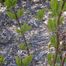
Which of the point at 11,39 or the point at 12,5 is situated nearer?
the point at 12,5

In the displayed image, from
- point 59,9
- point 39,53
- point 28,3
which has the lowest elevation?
point 39,53

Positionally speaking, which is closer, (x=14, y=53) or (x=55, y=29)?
(x=55, y=29)

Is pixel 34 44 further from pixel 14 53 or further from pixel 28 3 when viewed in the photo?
pixel 28 3

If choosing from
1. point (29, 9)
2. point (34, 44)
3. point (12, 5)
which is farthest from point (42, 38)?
point (12, 5)

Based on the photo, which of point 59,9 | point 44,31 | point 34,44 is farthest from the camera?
point 44,31

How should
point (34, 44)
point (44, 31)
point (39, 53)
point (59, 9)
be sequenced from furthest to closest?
point (44, 31) < point (34, 44) < point (39, 53) < point (59, 9)

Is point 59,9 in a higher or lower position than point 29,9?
higher

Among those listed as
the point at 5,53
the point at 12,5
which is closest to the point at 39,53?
the point at 5,53

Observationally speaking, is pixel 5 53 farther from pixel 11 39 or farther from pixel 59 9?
pixel 59 9

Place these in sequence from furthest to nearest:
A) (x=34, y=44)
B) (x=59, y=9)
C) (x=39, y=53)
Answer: (x=34, y=44) < (x=39, y=53) < (x=59, y=9)
